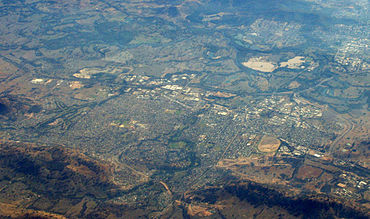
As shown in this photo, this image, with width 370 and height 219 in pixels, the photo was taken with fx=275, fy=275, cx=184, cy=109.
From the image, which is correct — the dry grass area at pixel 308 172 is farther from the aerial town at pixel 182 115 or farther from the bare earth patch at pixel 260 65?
the bare earth patch at pixel 260 65

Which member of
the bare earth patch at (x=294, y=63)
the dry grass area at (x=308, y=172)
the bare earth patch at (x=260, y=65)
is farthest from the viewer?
the bare earth patch at (x=260, y=65)

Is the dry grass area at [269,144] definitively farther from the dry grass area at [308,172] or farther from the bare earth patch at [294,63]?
the bare earth patch at [294,63]

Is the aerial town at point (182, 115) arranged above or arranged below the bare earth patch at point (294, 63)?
below

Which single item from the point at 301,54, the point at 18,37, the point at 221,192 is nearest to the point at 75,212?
the point at 221,192

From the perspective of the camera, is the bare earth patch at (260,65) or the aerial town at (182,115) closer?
the aerial town at (182,115)

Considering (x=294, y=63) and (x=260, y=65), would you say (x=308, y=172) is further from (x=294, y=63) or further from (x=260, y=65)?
(x=294, y=63)

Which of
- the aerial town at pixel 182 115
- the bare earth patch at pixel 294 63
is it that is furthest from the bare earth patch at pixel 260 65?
the bare earth patch at pixel 294 63

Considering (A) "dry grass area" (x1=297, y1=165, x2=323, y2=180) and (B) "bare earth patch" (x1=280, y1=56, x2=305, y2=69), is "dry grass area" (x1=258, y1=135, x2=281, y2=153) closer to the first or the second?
(A) "dry grass area" (x1=297, y1=165, x2=323, y2=180)

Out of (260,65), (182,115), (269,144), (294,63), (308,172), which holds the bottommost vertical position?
(182,115)

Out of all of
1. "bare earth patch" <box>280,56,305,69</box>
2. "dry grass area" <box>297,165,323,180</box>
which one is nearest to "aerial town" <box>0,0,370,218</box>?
"dry grass area" <box>297,165,323,180</box>

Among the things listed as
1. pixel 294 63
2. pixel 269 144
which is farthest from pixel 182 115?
pixel 294 63

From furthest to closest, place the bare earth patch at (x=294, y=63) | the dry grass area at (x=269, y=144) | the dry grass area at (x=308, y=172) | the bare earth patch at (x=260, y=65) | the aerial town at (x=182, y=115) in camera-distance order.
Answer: the bare earth patch at (x=260, y=65), the bare earth patch at (x=294, y=63), the dry grass area at (x=269, y=144), the dry grass area at (x=308, y=172), the aerial town at (x=182, y=115)
